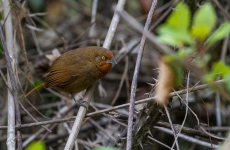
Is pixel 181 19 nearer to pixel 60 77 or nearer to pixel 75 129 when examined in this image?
pixel 75 129

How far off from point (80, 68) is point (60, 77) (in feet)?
0.78

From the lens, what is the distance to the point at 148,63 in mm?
5852

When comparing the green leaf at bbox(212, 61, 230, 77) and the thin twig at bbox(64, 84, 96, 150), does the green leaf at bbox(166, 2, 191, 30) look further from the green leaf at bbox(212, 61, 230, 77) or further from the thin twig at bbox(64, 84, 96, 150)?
the thin twig at bbox(64, 84, 96, 150)

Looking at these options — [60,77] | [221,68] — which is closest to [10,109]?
[60,77]

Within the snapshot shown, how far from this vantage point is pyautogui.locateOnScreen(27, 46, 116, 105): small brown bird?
3.72 metres

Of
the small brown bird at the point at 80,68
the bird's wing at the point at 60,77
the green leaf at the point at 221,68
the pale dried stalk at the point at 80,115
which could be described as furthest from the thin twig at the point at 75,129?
the green leaf at the point at 221,68

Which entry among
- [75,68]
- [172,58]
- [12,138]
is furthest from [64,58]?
[172,58]

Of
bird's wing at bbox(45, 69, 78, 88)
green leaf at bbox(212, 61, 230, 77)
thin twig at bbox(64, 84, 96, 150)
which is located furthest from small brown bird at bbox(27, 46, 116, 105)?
green leaf at bbox(212, 61, 230, 77)

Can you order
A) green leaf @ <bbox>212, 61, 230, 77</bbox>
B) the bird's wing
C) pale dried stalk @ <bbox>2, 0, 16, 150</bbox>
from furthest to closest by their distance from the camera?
the bird's wing, pale dried stalk @ <bbox>2, 0, 16, 150</bbox>, green leaf @ <bbox>212, 61, 230, 77</bbox>

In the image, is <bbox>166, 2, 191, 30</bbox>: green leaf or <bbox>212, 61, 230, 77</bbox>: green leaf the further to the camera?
<bbox>212, 61, 230, 77</bbox>: green leaf

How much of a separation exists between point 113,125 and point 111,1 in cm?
313

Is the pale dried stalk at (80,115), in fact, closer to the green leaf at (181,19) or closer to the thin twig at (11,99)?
the thin twig at (11,99)

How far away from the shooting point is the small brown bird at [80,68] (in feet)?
12.2

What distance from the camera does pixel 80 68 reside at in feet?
12.7
